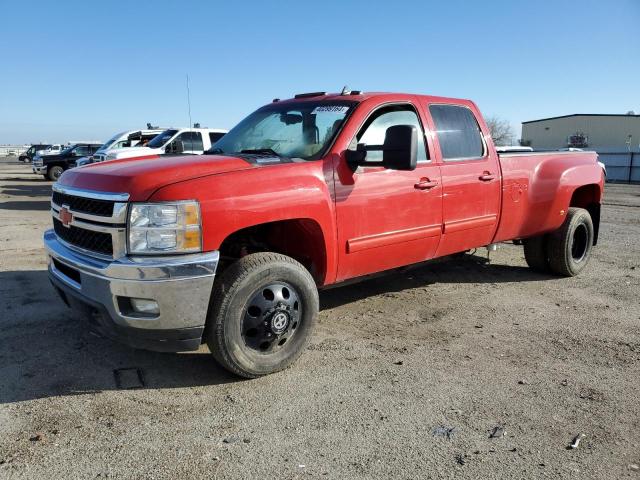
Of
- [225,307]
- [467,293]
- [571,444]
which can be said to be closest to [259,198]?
[225,307]

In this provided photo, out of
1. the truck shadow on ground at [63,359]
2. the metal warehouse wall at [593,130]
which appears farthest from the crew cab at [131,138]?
the metal warehouse wall at [593,130]

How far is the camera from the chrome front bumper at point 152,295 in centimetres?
307

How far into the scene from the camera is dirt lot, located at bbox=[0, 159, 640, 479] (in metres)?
2.69

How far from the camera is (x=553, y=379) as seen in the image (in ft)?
12.1

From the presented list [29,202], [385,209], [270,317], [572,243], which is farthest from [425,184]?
[29,202]

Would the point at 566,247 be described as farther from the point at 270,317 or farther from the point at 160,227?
the point at 160,227

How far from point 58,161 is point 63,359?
913 inches

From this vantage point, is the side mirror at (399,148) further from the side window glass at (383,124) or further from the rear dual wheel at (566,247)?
the rear dual wheel at (566,247)

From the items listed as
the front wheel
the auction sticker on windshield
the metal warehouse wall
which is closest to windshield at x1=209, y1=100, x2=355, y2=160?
the auction sticker on windshield

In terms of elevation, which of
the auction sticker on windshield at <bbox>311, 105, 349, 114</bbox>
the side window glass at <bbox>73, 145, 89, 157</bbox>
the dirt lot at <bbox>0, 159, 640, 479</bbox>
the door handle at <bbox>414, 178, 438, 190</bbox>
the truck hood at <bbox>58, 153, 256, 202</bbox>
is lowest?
the dirt lot at <bbox>0, 159, 640, 479</bbox>

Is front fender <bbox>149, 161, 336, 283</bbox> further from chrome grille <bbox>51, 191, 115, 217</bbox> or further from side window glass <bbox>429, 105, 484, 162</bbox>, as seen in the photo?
side window glass <bbox>429, 105, 484, 162</bbox>

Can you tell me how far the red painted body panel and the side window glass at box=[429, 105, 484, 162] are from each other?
91 mm

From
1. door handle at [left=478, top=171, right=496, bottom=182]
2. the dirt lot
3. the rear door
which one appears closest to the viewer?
the dirt lot

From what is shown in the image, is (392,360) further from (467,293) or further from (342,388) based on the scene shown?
(467,293)
